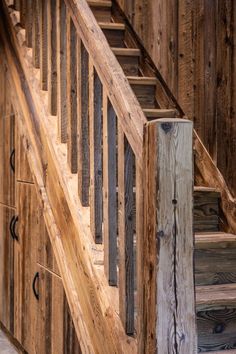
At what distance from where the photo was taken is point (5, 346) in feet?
11.8

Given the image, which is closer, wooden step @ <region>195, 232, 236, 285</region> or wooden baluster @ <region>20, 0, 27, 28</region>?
wooden step @ <region>195, 232, 236, 285</region>

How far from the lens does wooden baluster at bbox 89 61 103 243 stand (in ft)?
6.05

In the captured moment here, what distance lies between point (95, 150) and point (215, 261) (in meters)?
0.77

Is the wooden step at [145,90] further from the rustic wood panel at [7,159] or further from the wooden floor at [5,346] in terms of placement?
the wooden floor at [5,346]

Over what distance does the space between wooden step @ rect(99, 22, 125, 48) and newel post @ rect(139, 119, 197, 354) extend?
2.32 meters

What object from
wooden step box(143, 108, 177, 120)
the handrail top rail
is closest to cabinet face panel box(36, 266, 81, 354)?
wooden step box(143, 108, 177, 120)

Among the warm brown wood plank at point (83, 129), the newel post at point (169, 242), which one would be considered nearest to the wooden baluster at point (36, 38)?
the warm brown wood plank at point (83, 129)

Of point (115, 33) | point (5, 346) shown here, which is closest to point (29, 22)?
point (115, 33)

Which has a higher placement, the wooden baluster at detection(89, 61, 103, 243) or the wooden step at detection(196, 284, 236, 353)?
the wooden baluster at detection(89, 61, 103, 243)

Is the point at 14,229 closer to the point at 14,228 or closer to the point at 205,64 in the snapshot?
the point at 14,228

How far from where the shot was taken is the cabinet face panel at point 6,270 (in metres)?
3.46

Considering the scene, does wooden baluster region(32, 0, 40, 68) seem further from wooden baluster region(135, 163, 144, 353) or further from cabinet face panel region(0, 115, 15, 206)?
wooden baluster region(135, 163, 144, 353)

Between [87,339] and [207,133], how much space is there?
1.51 m

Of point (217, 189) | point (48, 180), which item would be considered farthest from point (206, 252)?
point (48, 180)
